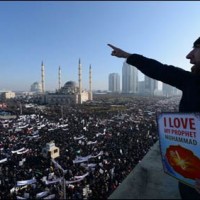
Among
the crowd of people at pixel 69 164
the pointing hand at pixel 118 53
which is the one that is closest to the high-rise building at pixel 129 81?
the crowd of people at pixel 69 164

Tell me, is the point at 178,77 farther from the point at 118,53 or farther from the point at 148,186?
the point at 148,186

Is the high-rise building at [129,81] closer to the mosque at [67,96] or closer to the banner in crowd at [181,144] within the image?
the mosque at [67,96]

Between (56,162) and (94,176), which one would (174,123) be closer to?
(94,176)

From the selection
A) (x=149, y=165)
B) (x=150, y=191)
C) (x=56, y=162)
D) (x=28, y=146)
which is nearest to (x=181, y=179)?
(x=150, y=191)

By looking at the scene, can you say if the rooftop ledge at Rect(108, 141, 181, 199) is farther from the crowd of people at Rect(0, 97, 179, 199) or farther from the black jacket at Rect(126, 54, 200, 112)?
the black jacket at Rect(126, 54, 200, 112)

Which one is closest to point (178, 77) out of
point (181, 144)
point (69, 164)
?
point (181, 144)

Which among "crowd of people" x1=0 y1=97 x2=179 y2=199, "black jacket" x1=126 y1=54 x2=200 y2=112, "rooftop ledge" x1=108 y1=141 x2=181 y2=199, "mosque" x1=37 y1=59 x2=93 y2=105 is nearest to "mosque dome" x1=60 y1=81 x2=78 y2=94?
"mosque" x1=37 y1=59 x2=93 y2=105
